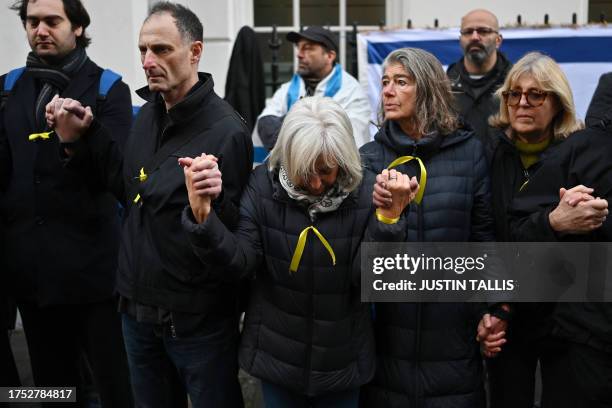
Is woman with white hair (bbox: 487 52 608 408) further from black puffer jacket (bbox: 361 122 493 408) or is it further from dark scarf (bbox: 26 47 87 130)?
dark scarf (bbox: 26 47 87 130)

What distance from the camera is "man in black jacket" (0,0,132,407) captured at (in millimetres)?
3084

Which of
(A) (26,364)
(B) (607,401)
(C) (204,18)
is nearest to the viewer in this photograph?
(B) (607,401)

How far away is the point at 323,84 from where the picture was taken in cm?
470

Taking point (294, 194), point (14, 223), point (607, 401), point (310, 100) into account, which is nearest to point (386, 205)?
point (294, 194)

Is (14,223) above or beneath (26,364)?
above

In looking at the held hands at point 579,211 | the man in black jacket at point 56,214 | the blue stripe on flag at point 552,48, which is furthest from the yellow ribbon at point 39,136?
the blue stripe on flag at point 552,48

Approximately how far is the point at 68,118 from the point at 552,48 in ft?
12.3

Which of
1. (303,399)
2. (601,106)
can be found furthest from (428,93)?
(303,399)

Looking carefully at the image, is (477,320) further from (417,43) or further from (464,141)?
(417,43)

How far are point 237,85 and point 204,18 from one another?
0.97 meters

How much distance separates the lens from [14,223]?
314cm

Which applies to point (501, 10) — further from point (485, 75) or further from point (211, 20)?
point (211, 20)

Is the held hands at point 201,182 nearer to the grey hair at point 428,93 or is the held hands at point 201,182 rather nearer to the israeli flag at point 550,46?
the grey hair at point 428,93

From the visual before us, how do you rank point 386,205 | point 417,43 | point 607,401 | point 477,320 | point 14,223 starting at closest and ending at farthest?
point 386,205 < point 607,401 < point 477,320 < point 14,223 < point 417,43
